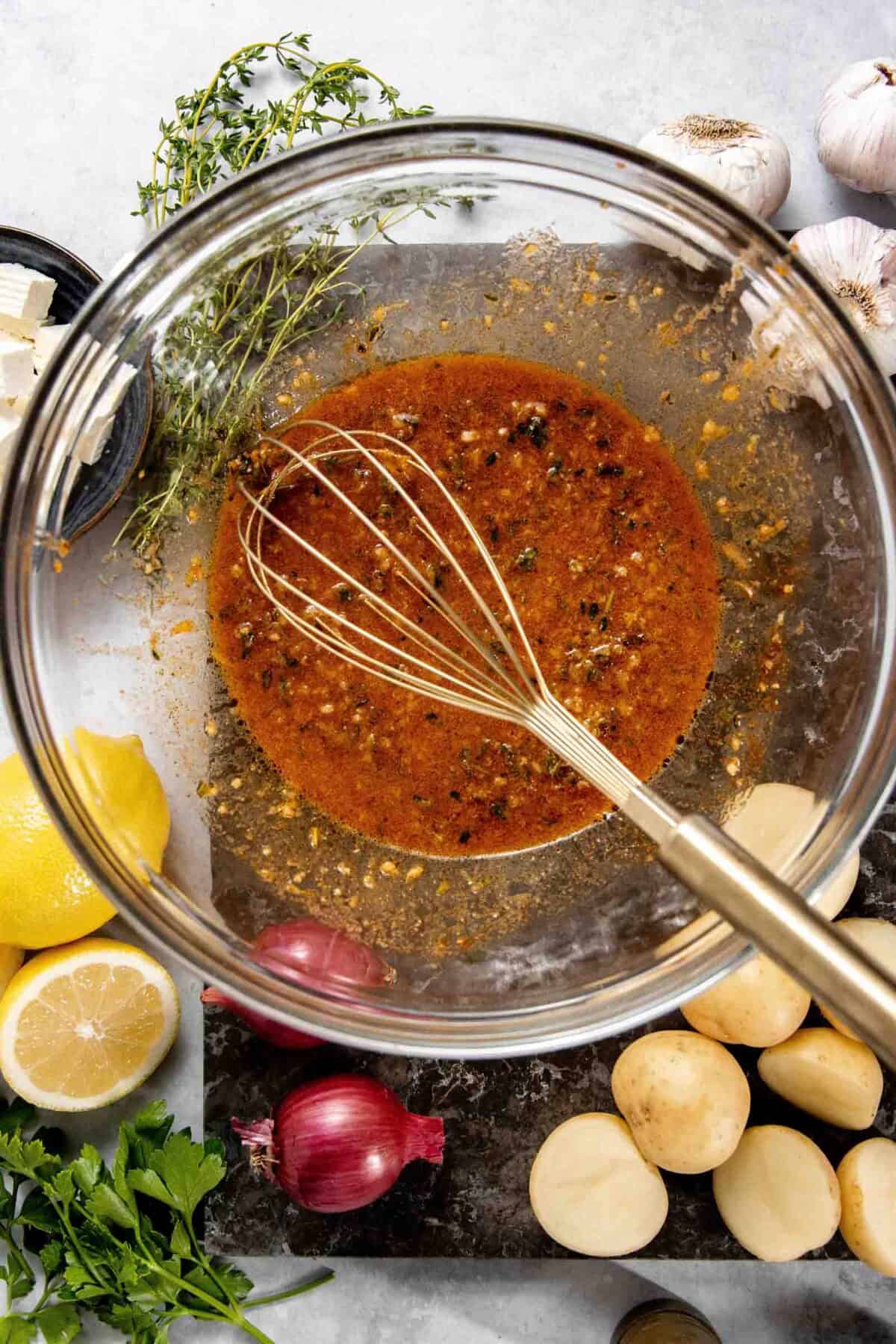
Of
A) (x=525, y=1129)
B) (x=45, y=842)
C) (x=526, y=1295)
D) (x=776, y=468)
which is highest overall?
(x=776, y=468)

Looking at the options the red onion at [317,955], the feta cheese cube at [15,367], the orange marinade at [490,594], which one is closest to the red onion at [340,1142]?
the red onion at [317,955]

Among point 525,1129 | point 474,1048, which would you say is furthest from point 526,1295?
point 474,1048

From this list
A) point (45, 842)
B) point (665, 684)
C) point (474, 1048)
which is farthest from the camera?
point (665, 684)

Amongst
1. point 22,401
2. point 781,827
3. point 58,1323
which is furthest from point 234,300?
point 58,1323

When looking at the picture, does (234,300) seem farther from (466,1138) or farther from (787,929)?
(466,1138)

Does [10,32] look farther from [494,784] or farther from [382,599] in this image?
[494,784]

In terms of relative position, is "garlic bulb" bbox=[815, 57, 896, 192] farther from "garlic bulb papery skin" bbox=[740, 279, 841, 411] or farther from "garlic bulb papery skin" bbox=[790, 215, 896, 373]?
"garlic bulb papery skin" bbox=[740, 279, 841, 411]
